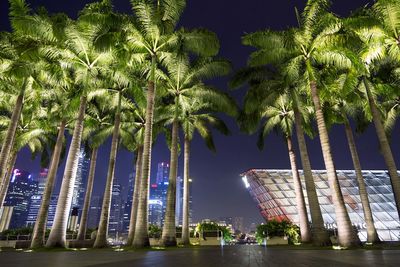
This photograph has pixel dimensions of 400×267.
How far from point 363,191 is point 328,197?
120 ft

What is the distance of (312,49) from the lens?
721 inches

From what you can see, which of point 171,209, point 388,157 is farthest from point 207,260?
point 388,157

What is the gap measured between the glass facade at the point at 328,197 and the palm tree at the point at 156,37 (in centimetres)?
4175

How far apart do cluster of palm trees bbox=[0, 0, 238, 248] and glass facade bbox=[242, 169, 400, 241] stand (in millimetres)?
33780

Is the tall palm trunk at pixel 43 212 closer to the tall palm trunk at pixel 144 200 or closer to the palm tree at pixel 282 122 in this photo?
the tall palm trunk at pixel 144 200

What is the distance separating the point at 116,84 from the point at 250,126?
1134 cm

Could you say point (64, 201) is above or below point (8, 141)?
below

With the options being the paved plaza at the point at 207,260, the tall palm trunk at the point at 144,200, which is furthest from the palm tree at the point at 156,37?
the paved plaza at the point at 207,260

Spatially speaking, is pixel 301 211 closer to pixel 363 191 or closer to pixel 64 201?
pixel 363 191

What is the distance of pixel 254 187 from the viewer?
60.9 metres

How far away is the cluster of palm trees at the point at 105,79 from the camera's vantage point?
55.5ft

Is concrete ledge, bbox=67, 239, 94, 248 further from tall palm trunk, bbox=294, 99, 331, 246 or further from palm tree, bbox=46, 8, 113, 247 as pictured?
tall palm trunk, bbox=294, 99, 331, 246

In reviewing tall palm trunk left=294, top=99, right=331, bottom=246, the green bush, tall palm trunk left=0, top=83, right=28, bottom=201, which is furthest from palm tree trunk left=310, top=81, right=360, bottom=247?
tall palm trunk left=0, top=83, right=28, bottom=201

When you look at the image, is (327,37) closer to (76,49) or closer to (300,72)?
(300,72)
